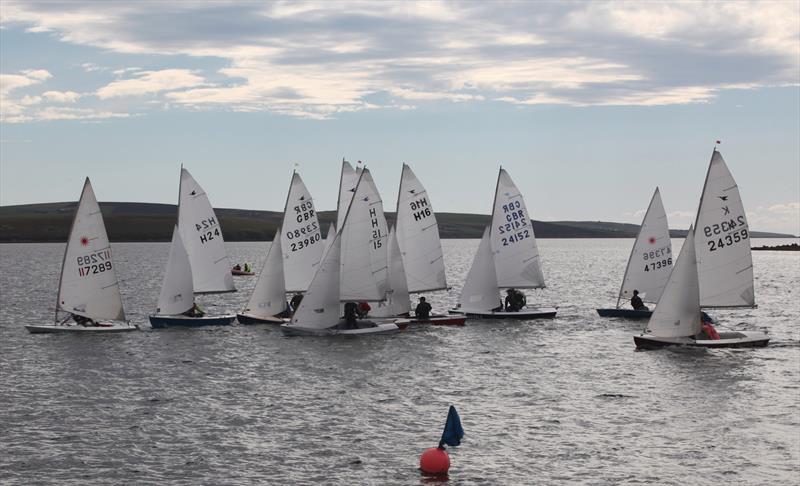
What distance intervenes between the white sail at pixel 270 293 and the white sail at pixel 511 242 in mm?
16295

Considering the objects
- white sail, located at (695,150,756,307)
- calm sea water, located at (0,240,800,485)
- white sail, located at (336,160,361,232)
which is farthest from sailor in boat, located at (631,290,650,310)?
white sail, located at (336,160,361,232)

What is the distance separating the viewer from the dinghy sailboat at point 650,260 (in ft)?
236

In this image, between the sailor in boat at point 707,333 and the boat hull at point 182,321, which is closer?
the sailor in boat at point 707,333

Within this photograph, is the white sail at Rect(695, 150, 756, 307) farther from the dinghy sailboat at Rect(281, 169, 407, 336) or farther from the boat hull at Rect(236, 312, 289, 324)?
the boat hull at Rect(236, 312, 289, 324)

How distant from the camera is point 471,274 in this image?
69.0 meters

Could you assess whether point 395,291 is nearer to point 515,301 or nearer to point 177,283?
point 515,301

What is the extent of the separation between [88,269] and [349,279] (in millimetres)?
15805

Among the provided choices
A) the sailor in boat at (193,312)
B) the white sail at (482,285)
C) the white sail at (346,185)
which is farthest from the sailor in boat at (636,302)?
the sailor in boat at (193,312)

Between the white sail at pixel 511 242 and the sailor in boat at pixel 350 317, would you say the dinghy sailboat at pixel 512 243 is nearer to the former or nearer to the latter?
the white sail at pixel 511 242

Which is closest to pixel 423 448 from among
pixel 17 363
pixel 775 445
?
pixel 775 445

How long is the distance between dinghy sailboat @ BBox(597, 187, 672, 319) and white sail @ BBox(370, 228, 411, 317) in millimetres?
16253

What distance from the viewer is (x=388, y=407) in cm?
4075

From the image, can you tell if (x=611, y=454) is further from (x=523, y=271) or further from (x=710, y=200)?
(x=523, y=271)

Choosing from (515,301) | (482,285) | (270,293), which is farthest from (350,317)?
(515,301)
